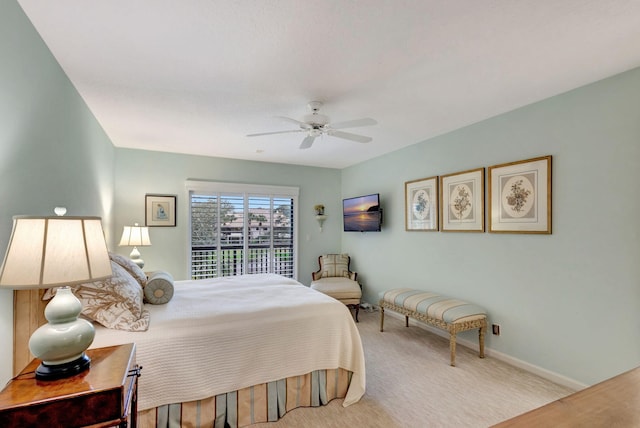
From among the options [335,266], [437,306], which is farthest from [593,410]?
[335,266]

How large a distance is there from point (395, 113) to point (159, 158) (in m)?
3.58

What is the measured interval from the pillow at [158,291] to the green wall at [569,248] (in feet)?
10.3

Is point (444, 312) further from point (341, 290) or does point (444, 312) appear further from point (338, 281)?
point (338, 281)

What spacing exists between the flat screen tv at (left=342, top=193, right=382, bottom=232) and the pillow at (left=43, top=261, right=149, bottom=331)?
3.54 metres

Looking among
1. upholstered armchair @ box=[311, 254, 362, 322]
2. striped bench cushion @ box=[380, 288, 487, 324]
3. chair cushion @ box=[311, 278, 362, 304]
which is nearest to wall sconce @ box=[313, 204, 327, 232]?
upholstered armchair @ box=[311, 254, 362, 322]

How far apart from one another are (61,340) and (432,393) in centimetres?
258

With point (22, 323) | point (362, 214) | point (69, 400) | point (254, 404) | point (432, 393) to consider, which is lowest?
point (432, 393)

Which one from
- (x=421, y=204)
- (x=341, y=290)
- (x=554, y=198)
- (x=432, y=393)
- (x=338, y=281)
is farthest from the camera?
(x=338, y=281)

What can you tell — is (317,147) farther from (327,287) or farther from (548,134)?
(548,134)

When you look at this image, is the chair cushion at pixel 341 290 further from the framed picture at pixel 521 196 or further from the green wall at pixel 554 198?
the framed picture at pixel 521 196

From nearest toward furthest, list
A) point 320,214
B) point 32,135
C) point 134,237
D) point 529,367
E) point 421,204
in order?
point 32,135
point 529,367
point 134,237
point 421,204
point 320,214

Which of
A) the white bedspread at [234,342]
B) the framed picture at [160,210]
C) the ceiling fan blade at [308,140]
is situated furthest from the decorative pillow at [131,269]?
the framed picture at [160,210]

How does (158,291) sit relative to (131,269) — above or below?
below

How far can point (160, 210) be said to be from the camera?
14.8 feet
